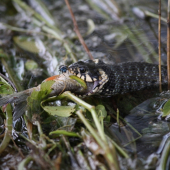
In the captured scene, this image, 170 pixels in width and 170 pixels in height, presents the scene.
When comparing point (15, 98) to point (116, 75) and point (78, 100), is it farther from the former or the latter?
point (116, 75)

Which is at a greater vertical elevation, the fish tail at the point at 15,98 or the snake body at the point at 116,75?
the fish tail at the point at 15,98

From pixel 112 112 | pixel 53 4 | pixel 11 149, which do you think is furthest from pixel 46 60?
pixel 53 4

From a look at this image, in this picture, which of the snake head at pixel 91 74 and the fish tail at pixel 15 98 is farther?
the snake head at pixel 91 74

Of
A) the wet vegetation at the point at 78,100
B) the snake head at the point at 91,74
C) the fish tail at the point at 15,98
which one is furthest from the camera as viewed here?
the snake head at the point at 91,74

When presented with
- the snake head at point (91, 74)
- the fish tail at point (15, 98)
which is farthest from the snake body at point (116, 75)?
the fish tail at point (15, 98)

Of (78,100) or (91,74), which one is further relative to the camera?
(91,74)

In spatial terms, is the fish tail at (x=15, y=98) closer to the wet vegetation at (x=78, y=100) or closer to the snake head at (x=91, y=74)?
the wet vegetation at (x=78, y=100)

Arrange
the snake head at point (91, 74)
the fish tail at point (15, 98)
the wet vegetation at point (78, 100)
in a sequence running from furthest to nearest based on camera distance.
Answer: the snake head at point (91, 74) < the fish tail at point (15, 98) < the wet vegetation at point (78, 100)

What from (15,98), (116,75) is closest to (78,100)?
(15,98)
